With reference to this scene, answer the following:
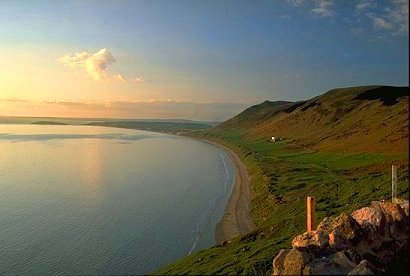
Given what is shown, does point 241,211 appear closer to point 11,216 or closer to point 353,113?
point 11,216

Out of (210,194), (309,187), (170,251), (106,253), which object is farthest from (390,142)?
(106,253)

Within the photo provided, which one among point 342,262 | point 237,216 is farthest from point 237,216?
point 342,262

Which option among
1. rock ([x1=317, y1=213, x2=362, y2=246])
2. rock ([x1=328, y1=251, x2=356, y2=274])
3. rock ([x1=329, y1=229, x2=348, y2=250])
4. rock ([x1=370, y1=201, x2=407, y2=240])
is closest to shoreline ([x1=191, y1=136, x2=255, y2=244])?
rock ([x1=317, y1=213, x2=362, y2=246])

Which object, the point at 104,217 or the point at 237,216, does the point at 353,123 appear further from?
the point at 104,217

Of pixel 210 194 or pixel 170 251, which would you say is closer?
pixel 170 251

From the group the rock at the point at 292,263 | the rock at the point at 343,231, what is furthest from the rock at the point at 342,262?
the rock at the point at 343,231

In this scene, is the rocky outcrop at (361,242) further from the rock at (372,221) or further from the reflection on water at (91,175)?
the reflection on water at (91,175)
